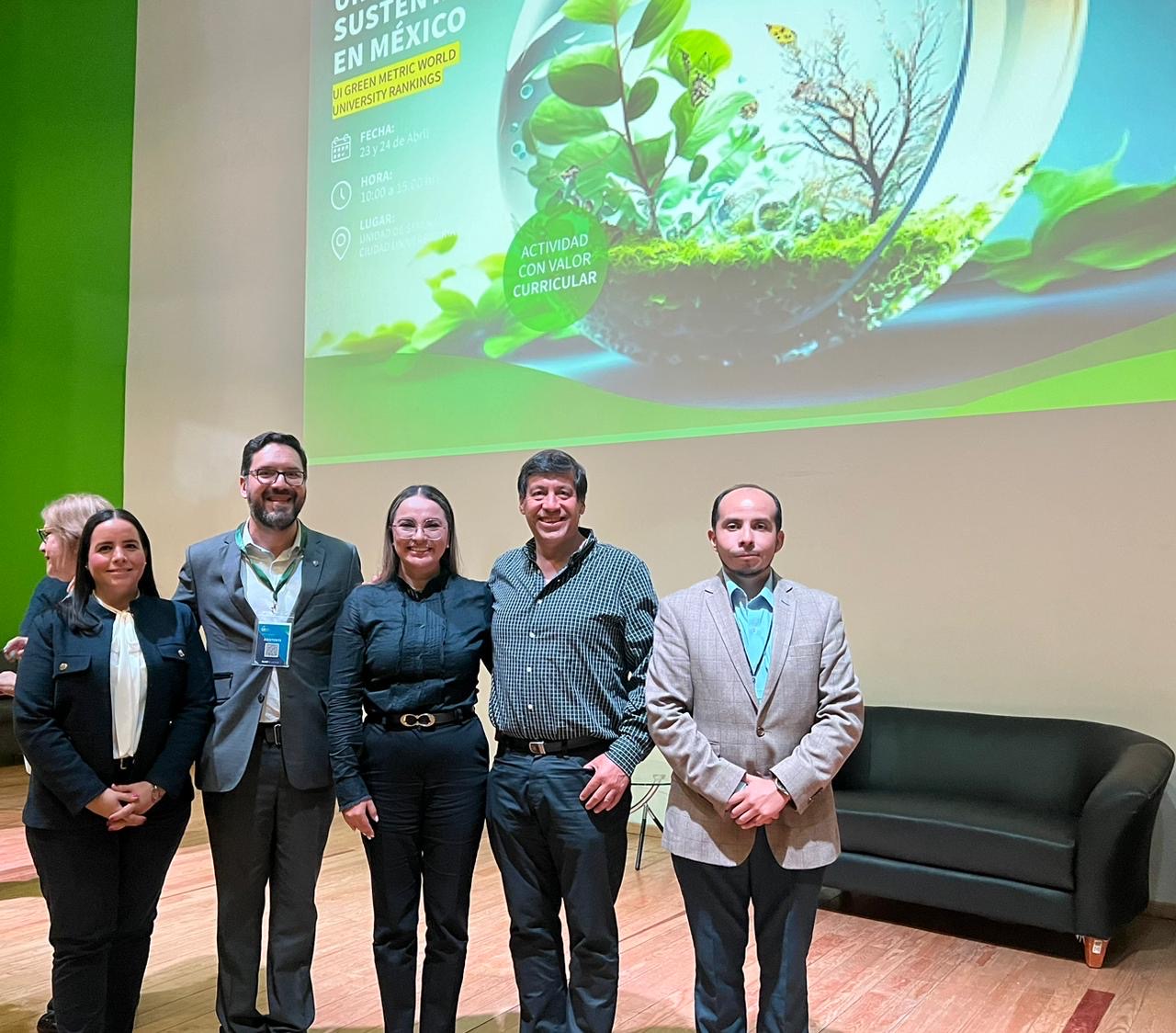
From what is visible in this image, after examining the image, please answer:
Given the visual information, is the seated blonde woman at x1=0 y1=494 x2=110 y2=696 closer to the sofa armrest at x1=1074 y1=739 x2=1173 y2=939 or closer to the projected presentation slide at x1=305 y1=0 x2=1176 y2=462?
the projected presentation slide at x1=305 y1=0 x2=1176 y2=462

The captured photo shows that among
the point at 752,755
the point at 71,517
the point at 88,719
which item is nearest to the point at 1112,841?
the point at 752,755

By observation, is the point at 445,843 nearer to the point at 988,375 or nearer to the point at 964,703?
the point at 964,703

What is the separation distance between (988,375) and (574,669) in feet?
8.65

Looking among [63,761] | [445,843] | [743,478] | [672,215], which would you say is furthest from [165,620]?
[672,215]

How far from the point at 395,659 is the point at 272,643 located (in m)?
0.35

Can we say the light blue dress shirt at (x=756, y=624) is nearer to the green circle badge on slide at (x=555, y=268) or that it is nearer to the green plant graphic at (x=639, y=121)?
the green plant graphic at (x=639, y=121)

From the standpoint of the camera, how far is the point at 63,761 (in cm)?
224

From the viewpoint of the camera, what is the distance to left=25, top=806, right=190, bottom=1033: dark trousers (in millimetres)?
2293

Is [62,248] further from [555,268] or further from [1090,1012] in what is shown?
[1090,1012]

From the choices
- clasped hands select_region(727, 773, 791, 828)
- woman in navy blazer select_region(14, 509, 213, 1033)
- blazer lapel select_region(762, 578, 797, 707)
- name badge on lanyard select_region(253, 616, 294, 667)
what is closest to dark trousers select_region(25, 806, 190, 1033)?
woman in navy blazer select_region(14, 509, 213, 1033)

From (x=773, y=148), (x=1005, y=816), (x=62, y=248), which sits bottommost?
(x=1005, y=816)

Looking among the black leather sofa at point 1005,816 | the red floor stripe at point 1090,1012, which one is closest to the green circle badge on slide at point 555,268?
the black leather sofa at point 1005,816

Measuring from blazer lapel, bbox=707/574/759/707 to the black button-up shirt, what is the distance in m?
0.54

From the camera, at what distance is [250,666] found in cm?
246
